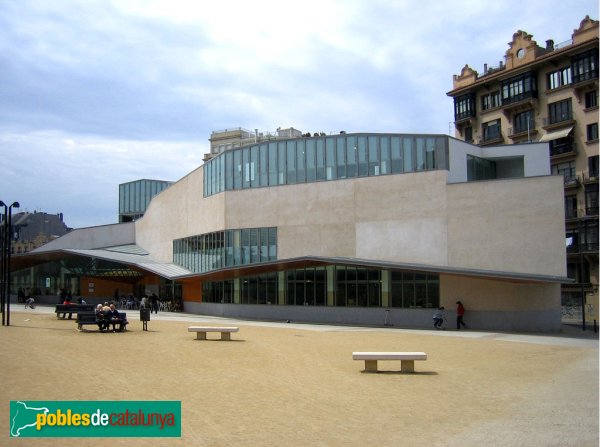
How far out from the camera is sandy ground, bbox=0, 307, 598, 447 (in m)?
9.12

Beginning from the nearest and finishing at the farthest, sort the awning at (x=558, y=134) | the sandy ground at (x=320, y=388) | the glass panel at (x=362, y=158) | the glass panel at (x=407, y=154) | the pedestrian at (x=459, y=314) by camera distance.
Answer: the sandy ground at (x=320, y=388) < the pedestrian at (x=459, y=314) < the glass panel at (x=407, y=154) < the glass panel at (x=362, y=158) < the awning at (x=558, y=134)

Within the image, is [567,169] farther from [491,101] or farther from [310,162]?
[310,162]

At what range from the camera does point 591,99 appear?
169 feet

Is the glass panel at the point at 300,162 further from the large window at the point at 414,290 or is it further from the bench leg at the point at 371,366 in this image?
the bench leg at the point at 371,366

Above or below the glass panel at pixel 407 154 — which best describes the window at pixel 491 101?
above

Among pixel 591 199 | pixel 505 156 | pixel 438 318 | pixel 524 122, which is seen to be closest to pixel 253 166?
pixel 505 156

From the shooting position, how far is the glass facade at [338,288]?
32.5 meters

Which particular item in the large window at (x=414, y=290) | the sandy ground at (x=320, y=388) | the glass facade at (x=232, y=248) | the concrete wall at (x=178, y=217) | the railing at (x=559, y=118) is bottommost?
the sandy ground at (x=320, y=388)

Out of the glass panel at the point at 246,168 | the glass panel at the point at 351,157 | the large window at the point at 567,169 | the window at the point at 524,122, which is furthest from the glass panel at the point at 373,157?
the window at the point at 524,122

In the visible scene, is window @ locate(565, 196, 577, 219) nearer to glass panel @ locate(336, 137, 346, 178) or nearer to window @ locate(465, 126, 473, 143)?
window @ locate(465, 126, 473, 143)

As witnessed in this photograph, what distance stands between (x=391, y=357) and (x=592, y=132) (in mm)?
43987

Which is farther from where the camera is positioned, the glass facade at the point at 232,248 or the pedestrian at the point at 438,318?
the glass facade at the point at 232,248

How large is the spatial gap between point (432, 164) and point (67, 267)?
36169mm

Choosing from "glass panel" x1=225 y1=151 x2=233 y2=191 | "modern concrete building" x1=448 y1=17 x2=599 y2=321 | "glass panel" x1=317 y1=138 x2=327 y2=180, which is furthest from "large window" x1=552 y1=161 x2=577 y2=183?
"glass panel" x1=225 y1=151 x2=233 y2=191
